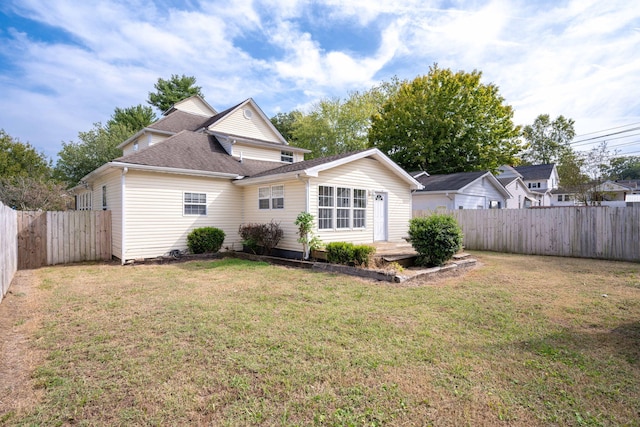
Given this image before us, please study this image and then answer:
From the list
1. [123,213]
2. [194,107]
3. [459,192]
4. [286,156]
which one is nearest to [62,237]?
[123,213]

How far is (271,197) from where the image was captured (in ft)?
38.9

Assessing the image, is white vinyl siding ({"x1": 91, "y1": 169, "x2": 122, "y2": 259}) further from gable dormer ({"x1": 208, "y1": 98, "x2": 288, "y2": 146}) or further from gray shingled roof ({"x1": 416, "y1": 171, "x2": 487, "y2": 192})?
gray shingled roof ({"x1": 416, "y1": 171, "x2": 487, "y2": 192})

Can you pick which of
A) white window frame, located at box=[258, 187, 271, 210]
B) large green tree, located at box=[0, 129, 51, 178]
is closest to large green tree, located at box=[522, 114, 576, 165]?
white window frame, located at box=[258, 187, 271, 210]

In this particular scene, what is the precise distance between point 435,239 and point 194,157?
9.87 m

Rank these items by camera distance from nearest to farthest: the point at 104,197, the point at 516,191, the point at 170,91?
the point at 104,197 < the point at 516,191 < the point at 170,91

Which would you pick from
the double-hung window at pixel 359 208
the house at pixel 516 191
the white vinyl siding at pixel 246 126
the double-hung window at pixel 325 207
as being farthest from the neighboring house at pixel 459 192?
the white vinyl siding at pixel 246 126

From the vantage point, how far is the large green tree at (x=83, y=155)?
2770 centimetres

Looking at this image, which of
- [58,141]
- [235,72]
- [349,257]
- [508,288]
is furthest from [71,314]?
[58,141]

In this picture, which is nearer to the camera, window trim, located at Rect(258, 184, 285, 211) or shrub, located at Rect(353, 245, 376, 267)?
shrub, located at Rect(353, 245, 376, 267)

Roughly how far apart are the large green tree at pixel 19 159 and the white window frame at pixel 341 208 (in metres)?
26.3

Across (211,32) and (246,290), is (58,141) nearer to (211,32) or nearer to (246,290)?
(211,32)

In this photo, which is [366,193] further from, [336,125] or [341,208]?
[336,125]

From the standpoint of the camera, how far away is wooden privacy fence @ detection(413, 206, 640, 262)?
1091 cm

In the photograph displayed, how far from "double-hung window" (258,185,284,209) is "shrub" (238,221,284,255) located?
0.71 m
